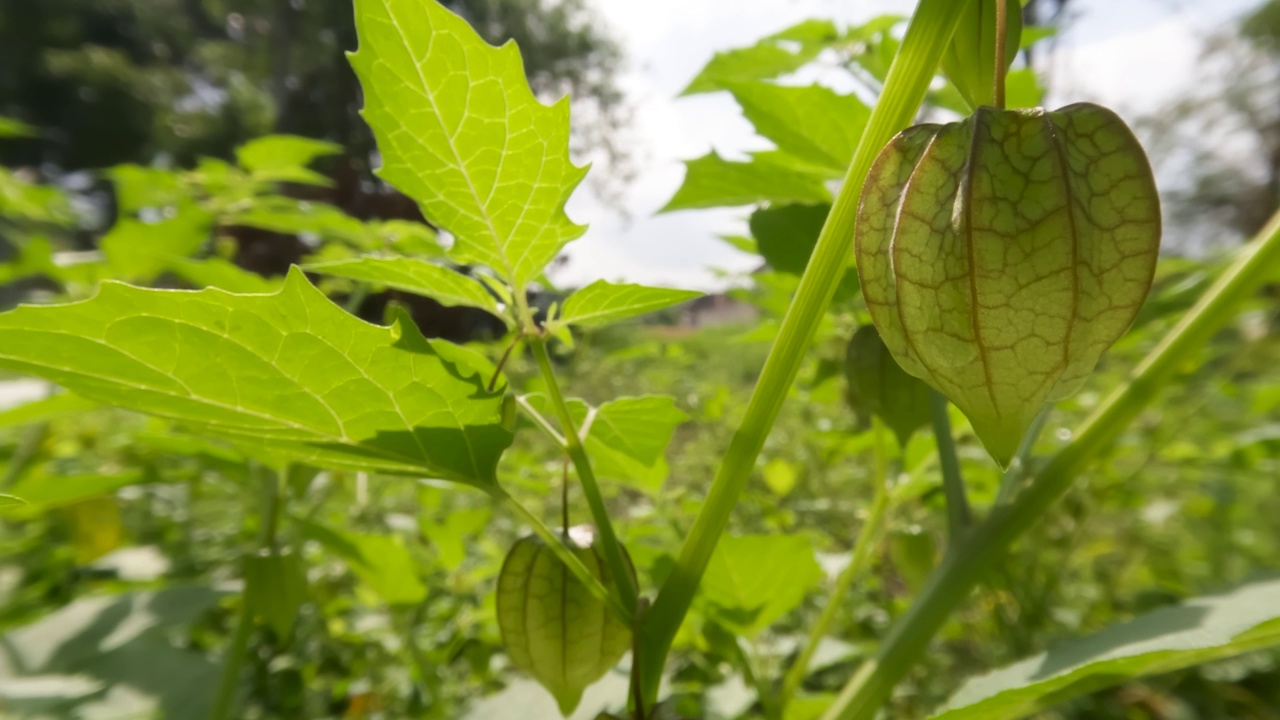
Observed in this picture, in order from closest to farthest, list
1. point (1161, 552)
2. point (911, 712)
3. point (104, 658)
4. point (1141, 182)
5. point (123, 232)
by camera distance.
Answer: point (1141, 182) < point (104, 658) < point (123, 232) < point (911, 712) < point (1161, 552)

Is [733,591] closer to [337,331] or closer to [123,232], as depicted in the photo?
[337,331]

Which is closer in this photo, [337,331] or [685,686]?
[337,331]

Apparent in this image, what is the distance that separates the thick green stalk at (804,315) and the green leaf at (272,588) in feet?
1.32

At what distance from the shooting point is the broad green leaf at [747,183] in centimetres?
51

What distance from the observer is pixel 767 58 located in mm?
734

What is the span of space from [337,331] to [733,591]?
0.37 m

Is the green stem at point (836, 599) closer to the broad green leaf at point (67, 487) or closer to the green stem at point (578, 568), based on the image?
the green stem at point (578, 568)

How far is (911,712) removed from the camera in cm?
111

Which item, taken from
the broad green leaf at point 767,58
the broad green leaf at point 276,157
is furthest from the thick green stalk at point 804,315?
the broad green leaf at point 276,157

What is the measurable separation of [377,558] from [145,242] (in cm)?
54

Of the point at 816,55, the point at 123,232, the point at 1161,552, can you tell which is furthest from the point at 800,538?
the point at 1161,552

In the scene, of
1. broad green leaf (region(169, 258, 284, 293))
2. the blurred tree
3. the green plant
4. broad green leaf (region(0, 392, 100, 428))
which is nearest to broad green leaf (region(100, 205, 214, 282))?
broad green leaf (region(169, 258, 284, 293))

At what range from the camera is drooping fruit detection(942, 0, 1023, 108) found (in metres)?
0.29

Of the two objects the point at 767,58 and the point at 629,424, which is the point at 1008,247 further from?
the point at 767,58
